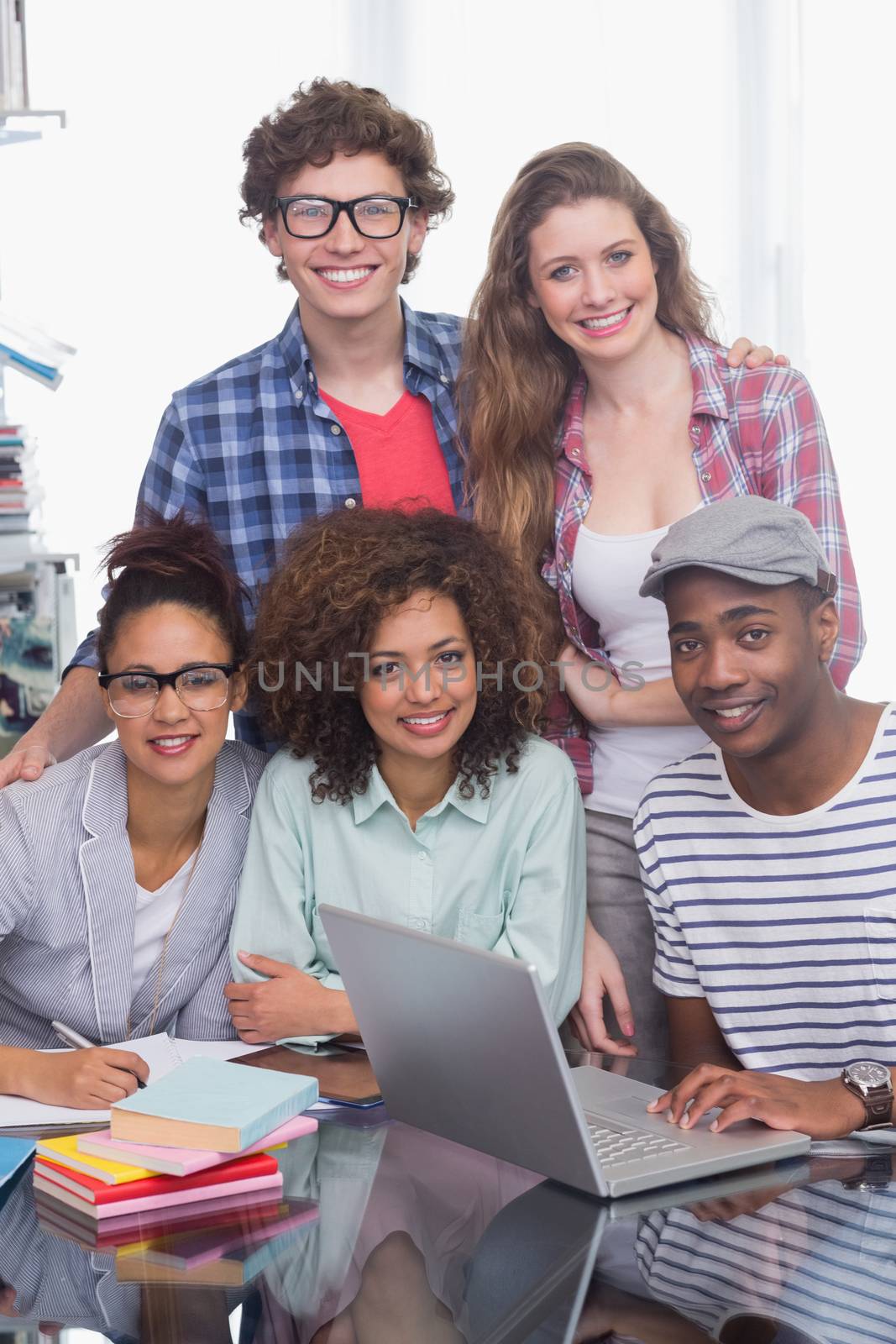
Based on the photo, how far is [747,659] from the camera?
5.63 ft

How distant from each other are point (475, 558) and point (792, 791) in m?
0.56

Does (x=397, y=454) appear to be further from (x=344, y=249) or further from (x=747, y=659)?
(x=747, y=659)

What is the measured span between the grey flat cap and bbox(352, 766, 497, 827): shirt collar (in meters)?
0.40

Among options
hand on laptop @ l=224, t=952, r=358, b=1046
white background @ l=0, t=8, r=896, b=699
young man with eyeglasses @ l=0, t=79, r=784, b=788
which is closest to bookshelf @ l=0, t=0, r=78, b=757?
young man with eyeglasses @ l=0, t=79, r=784, b=788

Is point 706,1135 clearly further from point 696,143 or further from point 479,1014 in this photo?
point 696,143

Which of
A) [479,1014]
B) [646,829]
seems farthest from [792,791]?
[479,1014]

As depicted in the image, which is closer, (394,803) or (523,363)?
(394,803)

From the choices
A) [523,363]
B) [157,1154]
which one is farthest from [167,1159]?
[523,363]

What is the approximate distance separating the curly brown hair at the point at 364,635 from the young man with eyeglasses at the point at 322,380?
24 centimetres

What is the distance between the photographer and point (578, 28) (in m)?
4.05

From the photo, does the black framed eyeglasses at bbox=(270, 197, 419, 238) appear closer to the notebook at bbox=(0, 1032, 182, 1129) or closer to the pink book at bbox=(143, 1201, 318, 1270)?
the notebook at bbox=(0, 1032, 182, 1129)

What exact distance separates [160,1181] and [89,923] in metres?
0.68

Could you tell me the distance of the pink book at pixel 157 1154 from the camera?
129 centimetres

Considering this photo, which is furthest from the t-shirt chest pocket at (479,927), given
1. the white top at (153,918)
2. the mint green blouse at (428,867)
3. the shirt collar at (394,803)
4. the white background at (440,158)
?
the white background at (440,158)
